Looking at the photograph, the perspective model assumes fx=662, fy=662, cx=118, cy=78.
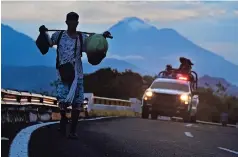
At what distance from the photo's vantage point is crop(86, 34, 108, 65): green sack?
9.31m

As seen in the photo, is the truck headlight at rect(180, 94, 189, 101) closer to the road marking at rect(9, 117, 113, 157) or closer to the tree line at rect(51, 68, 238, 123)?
the road marking at rect(9, 117, 113, 157)

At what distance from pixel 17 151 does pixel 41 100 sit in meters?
9.87

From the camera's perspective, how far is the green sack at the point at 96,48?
367 inches

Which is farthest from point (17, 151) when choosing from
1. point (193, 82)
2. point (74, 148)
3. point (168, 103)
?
point (193, 82)

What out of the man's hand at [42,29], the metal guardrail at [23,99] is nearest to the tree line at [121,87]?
the metal guardrail at [23,99]

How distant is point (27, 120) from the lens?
579 inches

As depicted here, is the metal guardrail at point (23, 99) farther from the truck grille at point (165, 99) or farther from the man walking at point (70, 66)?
the truck grille at point (165, 99)

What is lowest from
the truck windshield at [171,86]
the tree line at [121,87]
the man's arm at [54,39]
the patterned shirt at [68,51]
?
the patterned shirt at [68,51]

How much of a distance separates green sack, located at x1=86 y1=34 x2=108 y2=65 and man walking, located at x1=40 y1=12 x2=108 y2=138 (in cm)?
22

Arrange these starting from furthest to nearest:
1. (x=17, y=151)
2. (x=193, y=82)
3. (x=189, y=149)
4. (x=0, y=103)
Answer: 1. (x=193, y=82)
2. (x=0, y=103)
3. (x=189, y=149)
4. (x=17, y=151)

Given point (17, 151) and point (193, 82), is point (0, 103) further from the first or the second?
point (193, 82)

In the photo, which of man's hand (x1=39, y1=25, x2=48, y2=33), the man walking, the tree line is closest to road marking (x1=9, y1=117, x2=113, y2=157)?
the man walking

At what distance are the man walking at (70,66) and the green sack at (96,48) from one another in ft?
0.71

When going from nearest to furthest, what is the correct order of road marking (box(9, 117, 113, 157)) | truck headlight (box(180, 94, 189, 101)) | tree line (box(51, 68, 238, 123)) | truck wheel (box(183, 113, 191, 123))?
road marking (box(9, 117, 113, 157)), truck headlight (box(180, 94, 189, 101)), truck wheel (box(183, 113, 191, 123)), tree line (box(51, 68, 238, 123))
